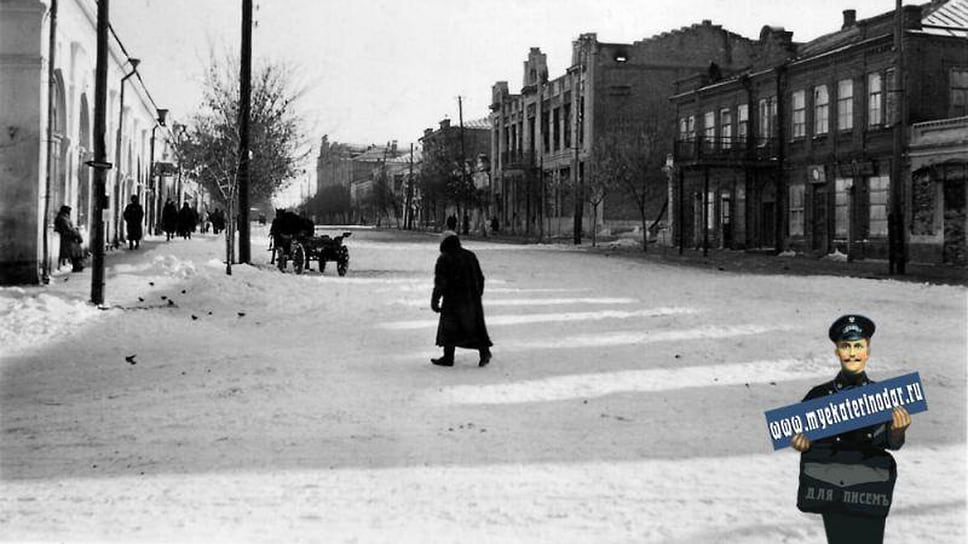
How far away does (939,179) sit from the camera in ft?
84.9

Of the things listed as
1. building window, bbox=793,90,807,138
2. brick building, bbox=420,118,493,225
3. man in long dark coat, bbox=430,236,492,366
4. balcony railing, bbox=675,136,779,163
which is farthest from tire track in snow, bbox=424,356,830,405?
brick building, bbox=420,118,493,225

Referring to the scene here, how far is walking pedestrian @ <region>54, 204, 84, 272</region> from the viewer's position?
17.4 metres

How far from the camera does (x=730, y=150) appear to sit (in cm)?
3525

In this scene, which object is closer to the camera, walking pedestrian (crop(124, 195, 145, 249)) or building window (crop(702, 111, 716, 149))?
walking pedestrian (crop(124, 195, 145, 249))

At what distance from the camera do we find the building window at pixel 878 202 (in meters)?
28.6

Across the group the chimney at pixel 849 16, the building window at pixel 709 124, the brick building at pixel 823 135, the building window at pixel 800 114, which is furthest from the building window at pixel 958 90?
the building window at pixel 709 124

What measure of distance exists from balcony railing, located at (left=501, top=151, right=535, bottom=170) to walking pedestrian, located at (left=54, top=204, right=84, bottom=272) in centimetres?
4184

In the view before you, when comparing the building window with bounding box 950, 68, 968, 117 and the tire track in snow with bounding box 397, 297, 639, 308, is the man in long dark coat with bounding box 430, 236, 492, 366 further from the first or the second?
the building window with bounding box 950, 68, 968, 117

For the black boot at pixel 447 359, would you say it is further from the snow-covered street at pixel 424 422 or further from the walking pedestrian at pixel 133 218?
the walking pedestrian at pixel 133 218

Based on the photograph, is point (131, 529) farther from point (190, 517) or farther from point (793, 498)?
point (793, 498)

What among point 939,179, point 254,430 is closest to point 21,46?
point 254,430

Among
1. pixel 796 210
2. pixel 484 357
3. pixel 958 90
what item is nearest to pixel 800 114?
pixel 796 210

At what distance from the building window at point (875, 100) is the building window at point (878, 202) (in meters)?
1.86

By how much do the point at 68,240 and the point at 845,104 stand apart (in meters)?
24.9
